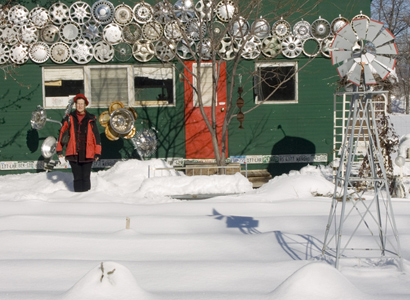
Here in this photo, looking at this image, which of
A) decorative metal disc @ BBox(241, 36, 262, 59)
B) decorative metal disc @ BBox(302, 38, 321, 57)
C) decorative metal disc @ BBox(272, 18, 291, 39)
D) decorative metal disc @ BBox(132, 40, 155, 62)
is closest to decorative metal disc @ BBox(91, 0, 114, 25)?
decorative metal disc @ BBox(132, 40, 155, 62)

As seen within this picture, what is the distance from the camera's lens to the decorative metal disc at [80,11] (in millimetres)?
11178

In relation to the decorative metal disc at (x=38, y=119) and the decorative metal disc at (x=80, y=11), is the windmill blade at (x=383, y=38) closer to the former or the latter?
the decorative metal disc at (x=80, y=11)

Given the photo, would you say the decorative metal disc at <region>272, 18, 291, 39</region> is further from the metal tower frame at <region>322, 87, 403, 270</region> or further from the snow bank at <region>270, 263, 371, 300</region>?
the snow bank at <region>270, 263, 371, 300</region>

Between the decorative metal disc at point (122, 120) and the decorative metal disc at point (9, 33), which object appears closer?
the decorative metal disc at point (122, 120)

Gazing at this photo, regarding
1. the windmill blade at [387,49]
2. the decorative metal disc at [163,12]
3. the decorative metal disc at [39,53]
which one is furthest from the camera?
the decorative metal disc at [39,53]

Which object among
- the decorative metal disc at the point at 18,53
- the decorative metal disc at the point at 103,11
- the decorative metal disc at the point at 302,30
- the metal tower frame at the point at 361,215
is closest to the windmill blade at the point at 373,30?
the metal tower frame at the point at 361,215

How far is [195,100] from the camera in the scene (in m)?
11.3

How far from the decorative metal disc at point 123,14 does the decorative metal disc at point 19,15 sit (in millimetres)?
2071

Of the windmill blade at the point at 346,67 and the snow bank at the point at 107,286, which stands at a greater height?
the windmill blade at the point at 346,67

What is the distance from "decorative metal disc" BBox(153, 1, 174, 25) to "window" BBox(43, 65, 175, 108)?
1.10m

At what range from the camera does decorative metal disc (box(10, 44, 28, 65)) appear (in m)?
11.3

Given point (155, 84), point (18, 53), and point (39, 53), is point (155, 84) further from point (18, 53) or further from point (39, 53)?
point (18, 53)

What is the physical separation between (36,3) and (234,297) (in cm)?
955

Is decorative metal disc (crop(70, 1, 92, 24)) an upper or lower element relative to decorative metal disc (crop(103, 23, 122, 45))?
upper
